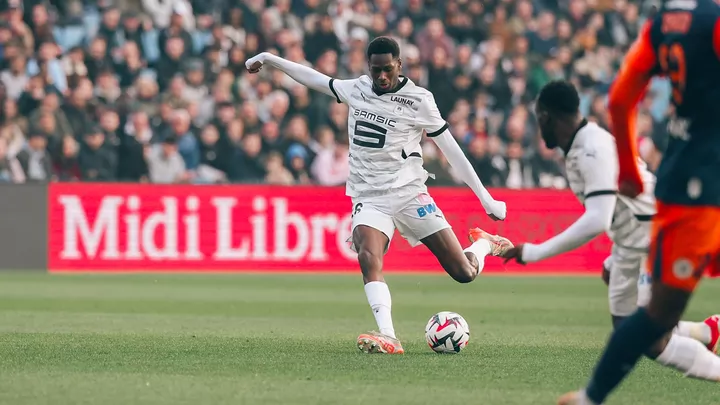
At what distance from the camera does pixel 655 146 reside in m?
23.8

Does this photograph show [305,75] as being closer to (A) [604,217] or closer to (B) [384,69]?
(B) [384,69]

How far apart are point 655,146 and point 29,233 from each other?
1107cm

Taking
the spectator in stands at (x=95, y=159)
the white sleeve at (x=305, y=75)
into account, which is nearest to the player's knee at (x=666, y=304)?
the white sleeve at (x=305, y=75)

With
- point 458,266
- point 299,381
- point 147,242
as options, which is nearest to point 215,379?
point 299,381

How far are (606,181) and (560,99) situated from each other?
547 mm

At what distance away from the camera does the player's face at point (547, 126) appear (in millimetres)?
7391

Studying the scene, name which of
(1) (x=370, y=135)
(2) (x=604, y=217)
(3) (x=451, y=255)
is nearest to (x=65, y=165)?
(1) (x=370, y=135)

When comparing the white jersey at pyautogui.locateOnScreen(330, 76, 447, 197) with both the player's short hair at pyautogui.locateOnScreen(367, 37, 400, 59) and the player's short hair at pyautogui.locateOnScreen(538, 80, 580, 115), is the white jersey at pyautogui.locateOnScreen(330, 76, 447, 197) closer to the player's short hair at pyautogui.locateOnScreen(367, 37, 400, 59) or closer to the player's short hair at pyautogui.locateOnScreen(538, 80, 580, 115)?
the player's short hair at pyautogui.locateOnScreen(367, 37, 400, 59)

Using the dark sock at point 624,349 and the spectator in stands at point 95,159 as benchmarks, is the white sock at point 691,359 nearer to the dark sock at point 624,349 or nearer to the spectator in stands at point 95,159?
the dark sock at point 624,349

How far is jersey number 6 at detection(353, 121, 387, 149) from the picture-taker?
35.0ft

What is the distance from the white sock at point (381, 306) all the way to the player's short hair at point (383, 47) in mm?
1795

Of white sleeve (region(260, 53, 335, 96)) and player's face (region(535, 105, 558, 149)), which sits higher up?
white sleeve (region(260, 53, 335, 96))

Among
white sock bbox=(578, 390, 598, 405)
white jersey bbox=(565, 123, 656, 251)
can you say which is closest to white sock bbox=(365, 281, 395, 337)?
white jersey bbox=(565, 123, 656, 251)

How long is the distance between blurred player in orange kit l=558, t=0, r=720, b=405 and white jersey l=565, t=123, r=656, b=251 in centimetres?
58
